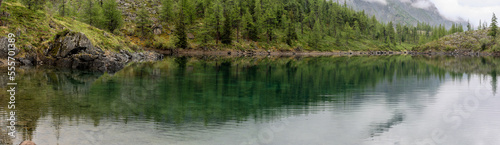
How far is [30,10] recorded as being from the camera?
68062 millimetres

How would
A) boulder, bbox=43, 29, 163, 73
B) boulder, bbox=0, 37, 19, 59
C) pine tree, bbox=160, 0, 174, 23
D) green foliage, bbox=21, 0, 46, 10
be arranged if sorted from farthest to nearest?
pine tree, bbox=160, 0, 174, 23
green foliage, bbox=21, 0, 46, 10
boulder, bbox=43, 29, 163, 73
boulder, bbox=0, 37, 19, 59

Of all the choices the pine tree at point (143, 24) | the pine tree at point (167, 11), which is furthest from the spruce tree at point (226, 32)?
the pine tree at point (143, 24)

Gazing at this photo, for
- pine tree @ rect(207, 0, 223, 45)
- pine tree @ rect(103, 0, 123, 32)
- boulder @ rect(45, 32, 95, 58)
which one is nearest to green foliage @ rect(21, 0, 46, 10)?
boulder @ rect(45, 32, 95, 58)

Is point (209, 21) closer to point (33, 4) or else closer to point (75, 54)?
point (33, 4)

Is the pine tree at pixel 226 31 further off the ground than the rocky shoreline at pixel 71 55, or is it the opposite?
the pine tree at pixel 226 31

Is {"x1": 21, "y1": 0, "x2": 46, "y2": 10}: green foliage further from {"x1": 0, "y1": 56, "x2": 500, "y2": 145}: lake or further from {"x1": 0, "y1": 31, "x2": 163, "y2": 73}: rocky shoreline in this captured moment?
{"x1": 0, "y1": 56, "x2": 500, "y2": 145}: lake

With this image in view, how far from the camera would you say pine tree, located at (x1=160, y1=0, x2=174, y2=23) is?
154625 millimetres

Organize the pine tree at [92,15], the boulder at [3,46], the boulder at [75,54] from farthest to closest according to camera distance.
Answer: the pine tree at [92,15]
the boulder at [75,54]
the boulder at [3,46]

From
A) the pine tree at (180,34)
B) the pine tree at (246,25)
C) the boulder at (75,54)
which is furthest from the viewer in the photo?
the pine tree at (246,25)

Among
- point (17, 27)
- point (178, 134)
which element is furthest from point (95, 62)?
point (178, 134)

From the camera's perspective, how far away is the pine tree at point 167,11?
155 meters

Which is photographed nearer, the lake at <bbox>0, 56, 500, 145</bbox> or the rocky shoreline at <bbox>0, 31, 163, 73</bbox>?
the lake at <bbox>0, 56, 500, 145</bbox>

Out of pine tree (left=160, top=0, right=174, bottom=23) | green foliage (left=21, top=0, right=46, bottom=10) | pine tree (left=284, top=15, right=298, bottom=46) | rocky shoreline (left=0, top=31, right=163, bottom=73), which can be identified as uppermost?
pine tree (left=160, top=0, right=174, bottom=23)

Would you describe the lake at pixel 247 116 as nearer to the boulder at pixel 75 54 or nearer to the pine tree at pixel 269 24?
the boulder at pixel 75 54
